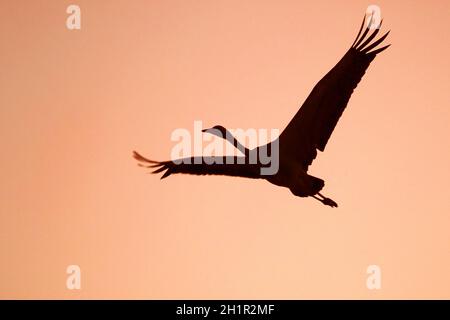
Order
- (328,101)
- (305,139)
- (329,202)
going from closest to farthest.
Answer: (328,101), (305,139), (329,202)

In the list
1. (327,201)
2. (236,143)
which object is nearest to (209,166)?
(236,143)

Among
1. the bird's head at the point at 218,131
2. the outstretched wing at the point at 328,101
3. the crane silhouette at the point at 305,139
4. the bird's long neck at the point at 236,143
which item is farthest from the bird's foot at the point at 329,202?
the bird's head at the point at 218,131

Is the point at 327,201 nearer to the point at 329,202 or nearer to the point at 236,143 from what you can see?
the point at 329,202

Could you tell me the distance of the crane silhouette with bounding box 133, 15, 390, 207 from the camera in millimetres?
7871

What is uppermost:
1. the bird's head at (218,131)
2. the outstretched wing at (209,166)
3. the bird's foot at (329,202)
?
the bird's head at (218,131)

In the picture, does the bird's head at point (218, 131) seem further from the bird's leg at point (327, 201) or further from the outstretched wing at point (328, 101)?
the bird's leg at point (327, 201)

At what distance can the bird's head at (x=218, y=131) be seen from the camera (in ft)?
30.7

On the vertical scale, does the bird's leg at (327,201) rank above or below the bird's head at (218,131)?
below

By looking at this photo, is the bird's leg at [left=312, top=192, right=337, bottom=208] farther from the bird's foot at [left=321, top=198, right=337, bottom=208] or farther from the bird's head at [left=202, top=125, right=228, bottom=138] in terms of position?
the bird's head at [left=202, top=125, right=228, bottom=138]

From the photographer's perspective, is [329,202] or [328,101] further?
[329,202]

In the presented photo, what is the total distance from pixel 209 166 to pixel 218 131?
0.74 m

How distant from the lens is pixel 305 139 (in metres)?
8.61
